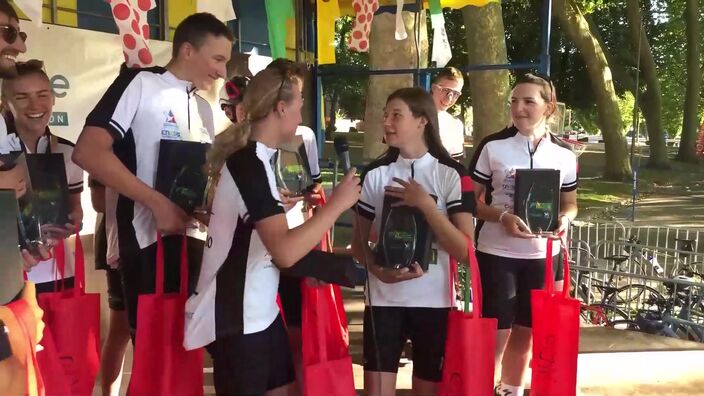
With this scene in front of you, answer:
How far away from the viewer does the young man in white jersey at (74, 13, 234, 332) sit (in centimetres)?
250

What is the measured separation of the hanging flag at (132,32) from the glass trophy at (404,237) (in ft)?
5.76

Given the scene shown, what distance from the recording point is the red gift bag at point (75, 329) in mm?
2752

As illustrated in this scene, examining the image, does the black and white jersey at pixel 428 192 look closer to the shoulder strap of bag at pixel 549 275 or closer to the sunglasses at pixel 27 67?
the shoulder strap of bag at pixel 549 275

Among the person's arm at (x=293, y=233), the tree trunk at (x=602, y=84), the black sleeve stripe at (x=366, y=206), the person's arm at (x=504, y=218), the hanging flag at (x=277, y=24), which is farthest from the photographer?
the tree trunk at (x=602, y=84)

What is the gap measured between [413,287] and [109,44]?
4998 mm

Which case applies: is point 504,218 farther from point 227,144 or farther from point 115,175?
point 115,175

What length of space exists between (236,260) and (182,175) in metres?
0.57

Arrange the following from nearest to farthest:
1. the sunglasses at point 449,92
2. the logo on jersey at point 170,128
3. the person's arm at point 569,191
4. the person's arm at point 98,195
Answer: the logo on jersey at point 170,128 < the person's arm at point 98,195 < the person's arm at point 569,191 < the sunglasses at point 449,92

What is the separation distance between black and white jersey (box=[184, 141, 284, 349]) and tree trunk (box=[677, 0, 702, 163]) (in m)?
22.2

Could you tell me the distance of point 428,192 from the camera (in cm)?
286

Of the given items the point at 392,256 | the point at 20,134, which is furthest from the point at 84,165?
the point at 392,256

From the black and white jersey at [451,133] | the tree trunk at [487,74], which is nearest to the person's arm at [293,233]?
the black and white jersey at [451,133]

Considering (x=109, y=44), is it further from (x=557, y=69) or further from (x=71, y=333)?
(x=557, y=69)

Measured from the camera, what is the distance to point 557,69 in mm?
23922
